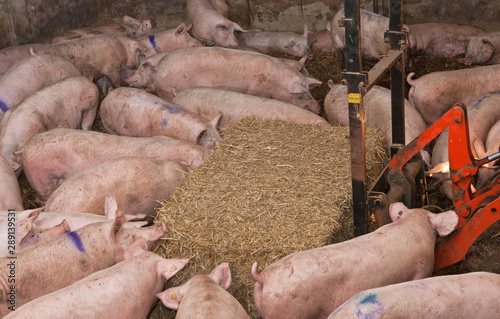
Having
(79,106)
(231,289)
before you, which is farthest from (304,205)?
(79,106)

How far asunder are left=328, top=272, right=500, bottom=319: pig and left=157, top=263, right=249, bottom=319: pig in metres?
0.61

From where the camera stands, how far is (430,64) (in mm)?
8016

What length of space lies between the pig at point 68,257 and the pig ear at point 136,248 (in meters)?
0.10

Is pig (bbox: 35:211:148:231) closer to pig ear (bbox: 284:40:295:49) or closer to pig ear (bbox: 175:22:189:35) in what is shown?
pig ear (bbox: 175:22:189:35)

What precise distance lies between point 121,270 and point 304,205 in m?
1.34

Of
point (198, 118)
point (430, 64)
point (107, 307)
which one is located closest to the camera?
point (107, 307)

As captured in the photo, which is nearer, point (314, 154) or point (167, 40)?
point (314, 154)

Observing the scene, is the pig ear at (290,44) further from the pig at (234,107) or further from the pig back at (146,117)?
the pig back at (146,117)

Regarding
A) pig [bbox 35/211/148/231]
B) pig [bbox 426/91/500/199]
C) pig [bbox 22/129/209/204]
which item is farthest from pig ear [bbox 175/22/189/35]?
pig [bbox 35/211/148/231]

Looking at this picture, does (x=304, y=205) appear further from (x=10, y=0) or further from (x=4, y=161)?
(x=10, y=0)

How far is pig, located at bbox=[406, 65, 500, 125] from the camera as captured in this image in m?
6.61

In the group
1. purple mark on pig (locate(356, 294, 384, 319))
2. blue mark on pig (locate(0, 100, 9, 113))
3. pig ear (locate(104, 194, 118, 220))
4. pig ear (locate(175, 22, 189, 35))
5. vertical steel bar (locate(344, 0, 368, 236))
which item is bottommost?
blue mark on pig (locate(0, 100, 9, 113))

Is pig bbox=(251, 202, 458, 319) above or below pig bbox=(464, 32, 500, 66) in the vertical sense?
above

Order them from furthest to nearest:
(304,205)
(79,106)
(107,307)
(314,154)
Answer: (79,106), (314,154), (304,205), (107,307)
